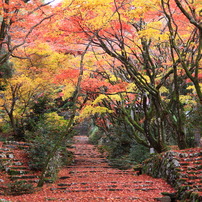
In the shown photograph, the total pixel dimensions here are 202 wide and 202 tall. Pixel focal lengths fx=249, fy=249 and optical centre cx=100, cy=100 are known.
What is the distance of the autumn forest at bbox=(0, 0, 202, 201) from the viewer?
25.7ft

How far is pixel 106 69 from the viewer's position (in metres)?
14.4

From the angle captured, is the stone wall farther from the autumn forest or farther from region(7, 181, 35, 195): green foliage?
region(7, 181, 35, 195): green foliage

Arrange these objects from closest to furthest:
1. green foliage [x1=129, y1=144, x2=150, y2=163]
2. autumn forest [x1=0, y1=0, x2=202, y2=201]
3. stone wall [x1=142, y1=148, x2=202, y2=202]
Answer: stone wall [x1=142, y1=148, x2=202, y2=202], autumn forest [x1=0, y1=0, x2=202, y2=201], green foliage [x1=129, y1=144, x2=150, y2=163]

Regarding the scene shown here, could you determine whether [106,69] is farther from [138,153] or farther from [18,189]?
[18,189]

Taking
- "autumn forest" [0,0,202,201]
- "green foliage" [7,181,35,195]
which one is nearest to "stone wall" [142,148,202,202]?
"autumn forest" [0,0,202,201]

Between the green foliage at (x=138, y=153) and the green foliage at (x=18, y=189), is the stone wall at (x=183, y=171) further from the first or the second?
the green foliage at (x=138, y=153)

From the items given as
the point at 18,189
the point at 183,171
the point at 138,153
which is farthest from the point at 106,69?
the point at 18,189

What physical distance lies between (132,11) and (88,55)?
507 cm

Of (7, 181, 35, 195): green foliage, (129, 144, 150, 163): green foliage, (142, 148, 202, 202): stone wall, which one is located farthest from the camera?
(129, 144, 150, 163): green foliage

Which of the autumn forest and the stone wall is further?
the autumn forest

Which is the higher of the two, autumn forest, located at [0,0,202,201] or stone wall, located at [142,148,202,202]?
autumn forest, located at [0,0,202,201]

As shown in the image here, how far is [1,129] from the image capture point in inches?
684

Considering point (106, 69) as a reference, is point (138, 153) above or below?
below

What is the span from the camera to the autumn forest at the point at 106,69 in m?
7.84
